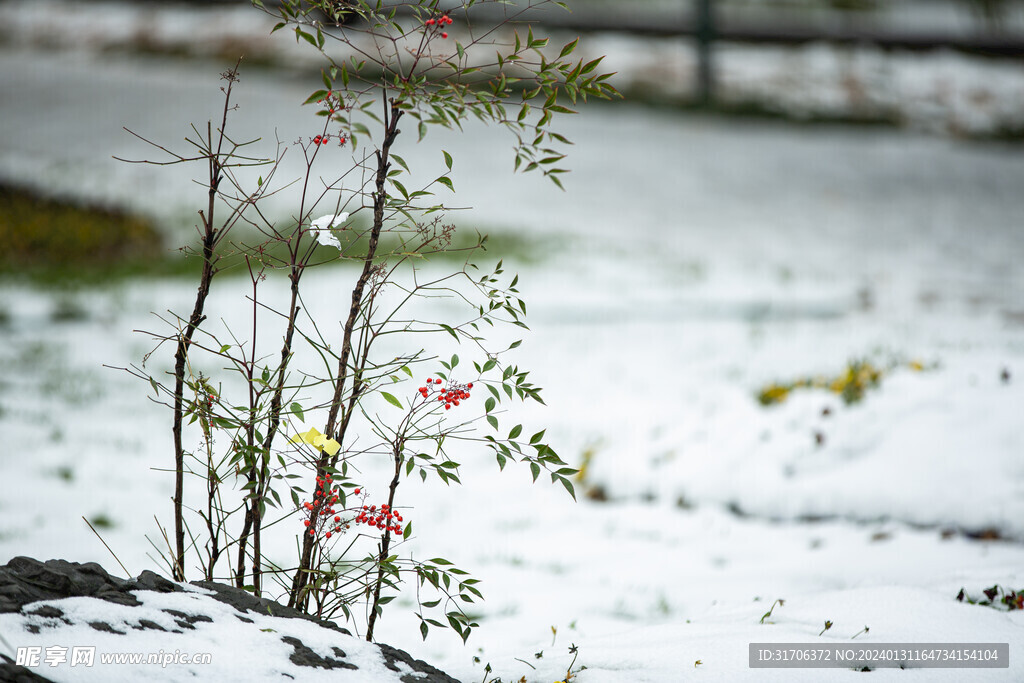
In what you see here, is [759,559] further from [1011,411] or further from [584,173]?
[584,173]

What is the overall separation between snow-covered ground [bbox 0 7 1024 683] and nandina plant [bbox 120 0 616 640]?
0.26 metres

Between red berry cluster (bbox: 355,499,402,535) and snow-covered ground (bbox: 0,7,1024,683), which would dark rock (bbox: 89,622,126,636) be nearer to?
snow-covered ground (bbox: 0,7,1024,683)

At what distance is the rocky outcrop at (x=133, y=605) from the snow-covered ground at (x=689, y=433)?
0.47 ft

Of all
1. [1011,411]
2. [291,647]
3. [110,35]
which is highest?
[110,35]

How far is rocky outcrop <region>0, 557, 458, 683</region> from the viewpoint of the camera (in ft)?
5.28

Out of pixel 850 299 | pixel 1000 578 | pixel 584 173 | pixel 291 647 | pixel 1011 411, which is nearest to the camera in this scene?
pixel 291 647

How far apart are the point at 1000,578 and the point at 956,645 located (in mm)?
611

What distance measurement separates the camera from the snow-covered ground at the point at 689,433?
95.9 inches

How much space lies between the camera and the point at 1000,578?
7.95ft

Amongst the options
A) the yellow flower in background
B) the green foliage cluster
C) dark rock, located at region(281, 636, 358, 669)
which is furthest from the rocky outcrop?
the green foliage cluster

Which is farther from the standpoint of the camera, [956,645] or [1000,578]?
[1000,578]

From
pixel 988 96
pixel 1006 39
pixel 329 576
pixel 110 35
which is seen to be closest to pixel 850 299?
pixel 329 576

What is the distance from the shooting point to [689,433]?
405cm

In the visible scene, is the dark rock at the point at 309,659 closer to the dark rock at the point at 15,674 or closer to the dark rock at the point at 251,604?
the dark rock at the point at 251,604
